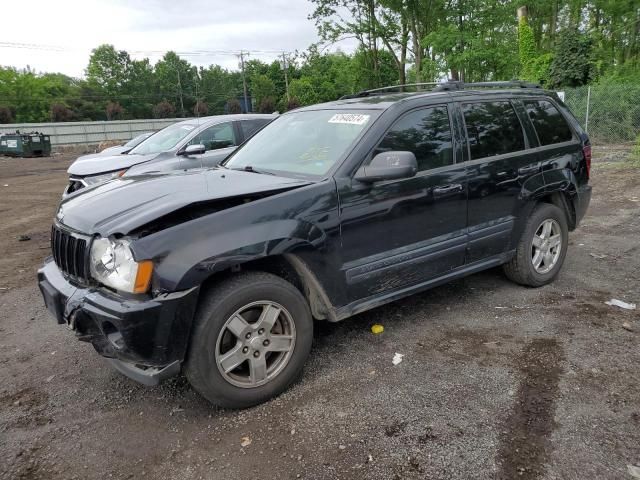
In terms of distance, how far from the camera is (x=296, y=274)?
10.8 feet

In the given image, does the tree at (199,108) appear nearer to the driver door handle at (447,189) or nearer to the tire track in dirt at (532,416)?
the driver door handle at (447,189)

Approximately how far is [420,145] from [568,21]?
96.6ft

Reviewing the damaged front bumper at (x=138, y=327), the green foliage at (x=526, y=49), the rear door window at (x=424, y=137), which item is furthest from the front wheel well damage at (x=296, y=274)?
the green foliage at (x=526, y=49)

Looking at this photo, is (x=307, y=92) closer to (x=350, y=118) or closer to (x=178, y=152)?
(x=178, y=152)

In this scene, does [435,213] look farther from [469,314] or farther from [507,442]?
[507,442]

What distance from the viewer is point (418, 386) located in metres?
3.15

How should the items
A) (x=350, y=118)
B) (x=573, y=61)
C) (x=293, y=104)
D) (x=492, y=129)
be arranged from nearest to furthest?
(x=350, y=118) → (x=492, y=129) → (x=573, y=61) → (x=293, y=104)

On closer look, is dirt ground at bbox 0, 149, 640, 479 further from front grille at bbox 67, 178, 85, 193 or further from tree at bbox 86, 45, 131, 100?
tree at bbox 86, 45, 131, 100

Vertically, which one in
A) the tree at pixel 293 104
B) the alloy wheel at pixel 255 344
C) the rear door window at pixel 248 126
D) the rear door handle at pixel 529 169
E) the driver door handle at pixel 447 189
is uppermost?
the tree at pixel 293 104

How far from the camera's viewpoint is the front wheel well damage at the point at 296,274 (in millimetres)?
3045

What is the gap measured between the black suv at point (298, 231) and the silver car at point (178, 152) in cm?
338

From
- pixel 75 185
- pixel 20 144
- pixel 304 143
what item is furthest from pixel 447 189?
pixel 20 144

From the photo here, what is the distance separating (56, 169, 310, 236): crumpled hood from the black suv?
0.02 meters

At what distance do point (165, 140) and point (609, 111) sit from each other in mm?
14388
